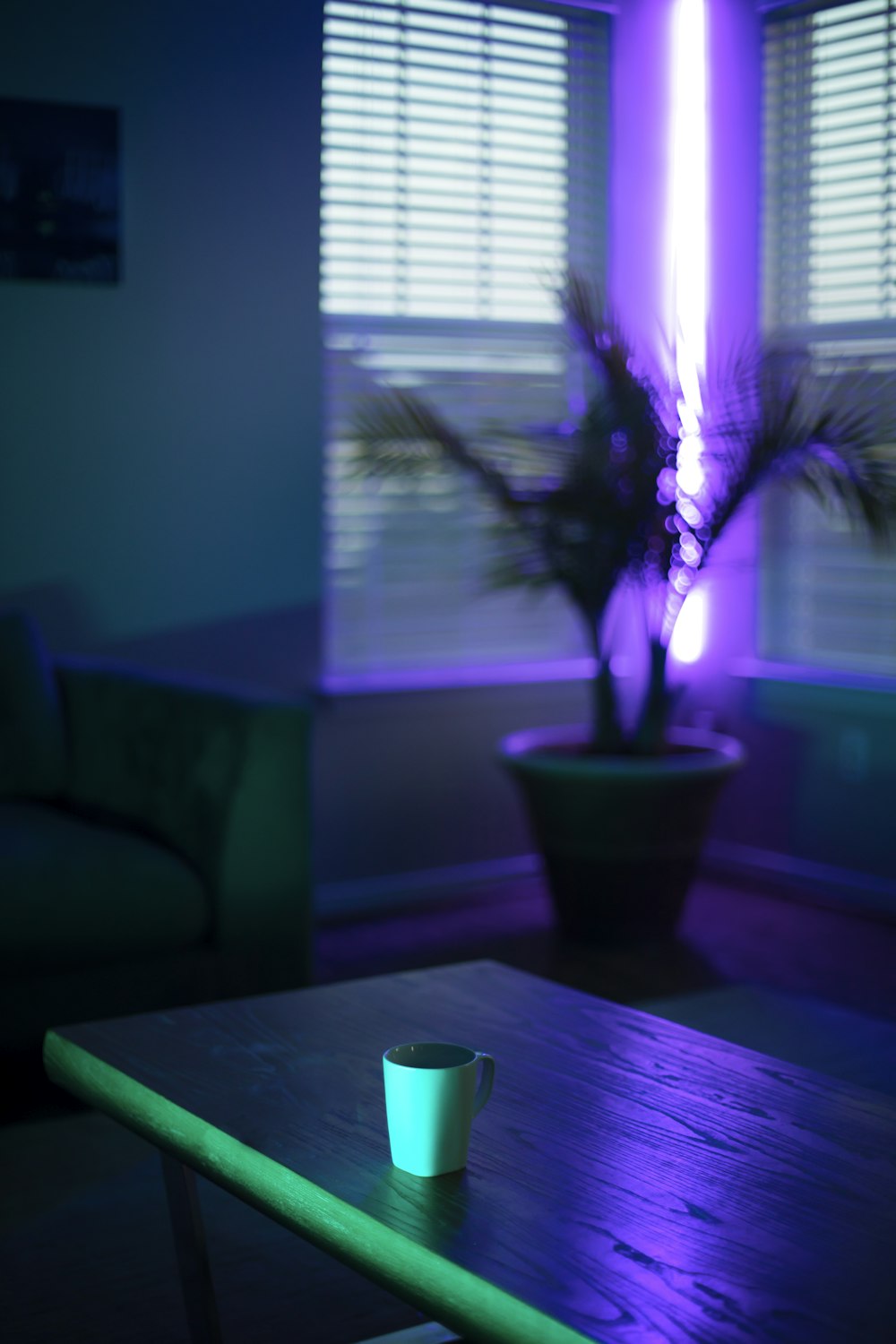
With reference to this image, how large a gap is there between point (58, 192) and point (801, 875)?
102 inches

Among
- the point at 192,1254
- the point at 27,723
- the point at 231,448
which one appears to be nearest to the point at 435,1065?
the point at 192,1254

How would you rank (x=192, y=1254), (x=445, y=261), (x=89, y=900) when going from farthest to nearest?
(x=445, y=261)
(x=89, y=900)
(x=192, y=1254)

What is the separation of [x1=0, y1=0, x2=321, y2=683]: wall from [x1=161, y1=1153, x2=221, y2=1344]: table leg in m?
2.15

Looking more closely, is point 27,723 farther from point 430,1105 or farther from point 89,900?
point 430,1105

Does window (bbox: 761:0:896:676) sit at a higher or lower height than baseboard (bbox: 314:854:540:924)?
higher

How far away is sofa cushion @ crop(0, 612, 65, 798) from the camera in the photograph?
3035mm

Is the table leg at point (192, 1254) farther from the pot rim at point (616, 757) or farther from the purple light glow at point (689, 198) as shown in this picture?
the purple light glow at point (689, 198)

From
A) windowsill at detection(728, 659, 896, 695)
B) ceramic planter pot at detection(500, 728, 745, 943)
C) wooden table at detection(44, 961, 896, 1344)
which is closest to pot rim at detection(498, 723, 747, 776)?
ceramic planter pot at detection(500, 728, 745, 943)

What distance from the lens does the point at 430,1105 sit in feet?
3.86

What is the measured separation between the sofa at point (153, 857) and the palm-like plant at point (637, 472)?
3.31ft

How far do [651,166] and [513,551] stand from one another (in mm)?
1302

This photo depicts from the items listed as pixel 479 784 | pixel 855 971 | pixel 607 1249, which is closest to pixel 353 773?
pixel 479 784

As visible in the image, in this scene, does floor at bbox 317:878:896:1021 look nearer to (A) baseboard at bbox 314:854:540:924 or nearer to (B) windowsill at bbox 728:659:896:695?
(A) baseboard at bbox 314:854:540:924

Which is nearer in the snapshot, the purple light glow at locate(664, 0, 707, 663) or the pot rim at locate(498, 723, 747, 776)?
the pot rim at locate(498, 723, 747, 776)
